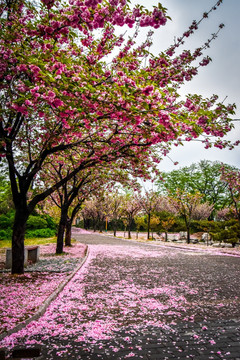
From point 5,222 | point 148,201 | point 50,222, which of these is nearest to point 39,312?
point 5,222

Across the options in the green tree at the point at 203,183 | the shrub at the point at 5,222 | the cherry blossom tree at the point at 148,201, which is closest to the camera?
the shrub at the point at 5,222

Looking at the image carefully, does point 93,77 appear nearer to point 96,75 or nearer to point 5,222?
point 96,75

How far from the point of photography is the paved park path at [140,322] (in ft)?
11.7

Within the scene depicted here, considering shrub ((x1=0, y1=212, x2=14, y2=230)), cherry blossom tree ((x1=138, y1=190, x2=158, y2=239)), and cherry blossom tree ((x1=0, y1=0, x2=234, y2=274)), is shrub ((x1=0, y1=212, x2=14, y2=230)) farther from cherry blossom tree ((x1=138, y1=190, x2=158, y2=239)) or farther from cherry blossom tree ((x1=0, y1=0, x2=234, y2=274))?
cherry blossom tree ((x1=0, y1=0, x2=234, y2=274))

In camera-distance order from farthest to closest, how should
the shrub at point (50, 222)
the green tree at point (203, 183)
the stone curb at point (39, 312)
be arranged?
the green tree at point (203, 183) → the shrub at point (50, 222) → the stone curb at point (39, 312)

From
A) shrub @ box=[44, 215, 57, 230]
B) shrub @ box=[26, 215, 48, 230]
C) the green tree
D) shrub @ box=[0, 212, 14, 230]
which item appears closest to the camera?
shrub @ box=[0, 212, 14, 230]

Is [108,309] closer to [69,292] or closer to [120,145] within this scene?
[69,292]

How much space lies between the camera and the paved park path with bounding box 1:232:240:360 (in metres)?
3.56

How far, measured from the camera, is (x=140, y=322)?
15.3ft

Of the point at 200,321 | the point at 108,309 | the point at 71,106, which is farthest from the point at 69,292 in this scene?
the point at 71,106

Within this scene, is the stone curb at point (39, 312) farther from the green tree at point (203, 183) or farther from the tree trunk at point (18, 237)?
the green tree at point (203, 183)

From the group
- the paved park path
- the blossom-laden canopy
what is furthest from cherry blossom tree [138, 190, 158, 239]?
the blossom-laden canopy

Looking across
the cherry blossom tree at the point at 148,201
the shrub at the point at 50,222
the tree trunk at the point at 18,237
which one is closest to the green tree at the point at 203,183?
the cherry blossom tree at the point at 148,201

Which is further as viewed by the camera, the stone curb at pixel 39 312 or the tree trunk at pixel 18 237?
the tree trunk at pixel 18 237
